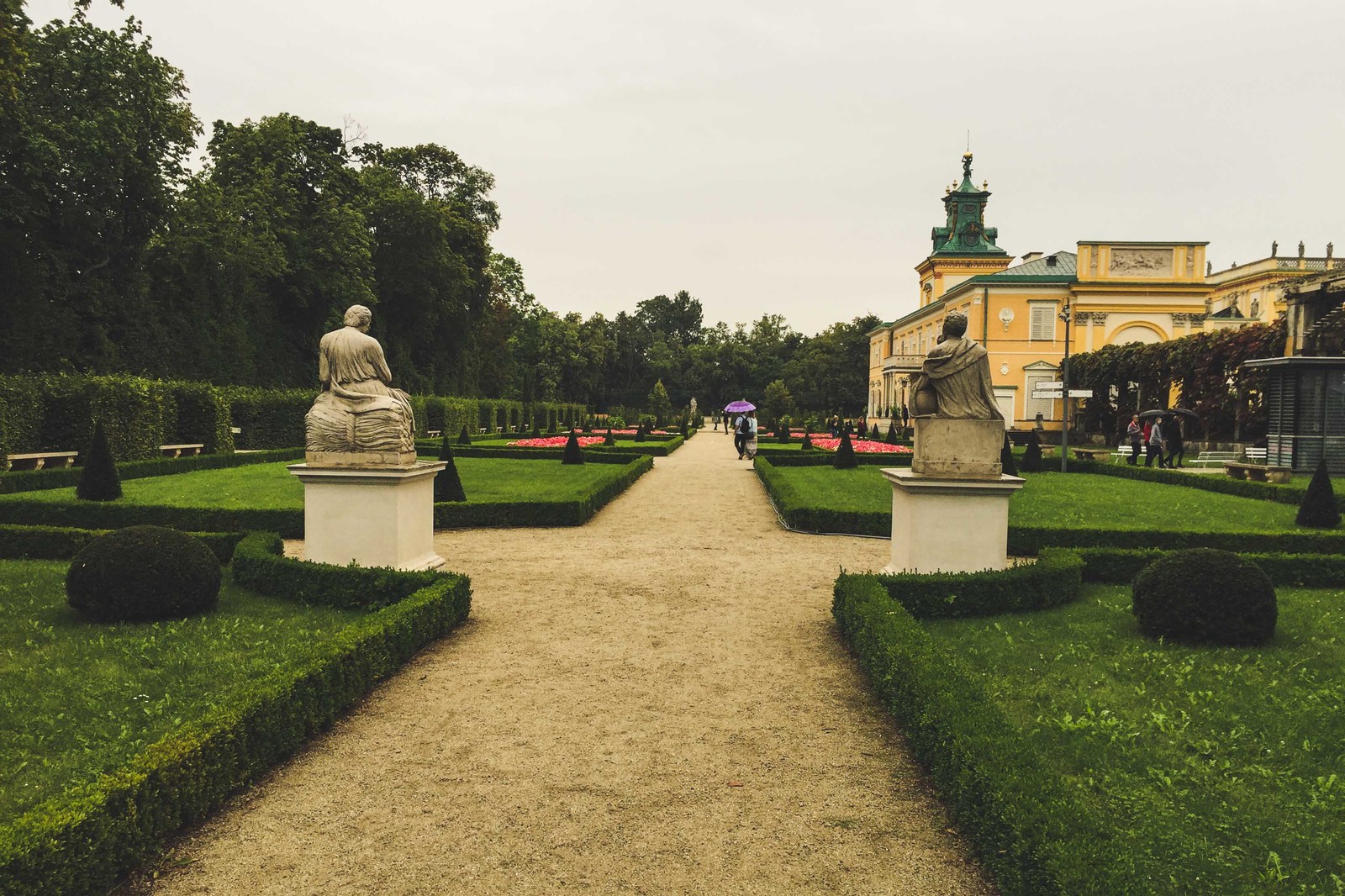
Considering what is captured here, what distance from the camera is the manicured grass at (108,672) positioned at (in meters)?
4.02

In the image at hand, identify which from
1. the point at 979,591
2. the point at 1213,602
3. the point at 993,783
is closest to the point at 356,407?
the point at 979,591

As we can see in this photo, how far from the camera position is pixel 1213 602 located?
6.15 meters

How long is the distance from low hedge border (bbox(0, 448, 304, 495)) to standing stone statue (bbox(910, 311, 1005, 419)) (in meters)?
14.9

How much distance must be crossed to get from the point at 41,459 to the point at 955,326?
67.3ft

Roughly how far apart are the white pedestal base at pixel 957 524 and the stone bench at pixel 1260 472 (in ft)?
46.2

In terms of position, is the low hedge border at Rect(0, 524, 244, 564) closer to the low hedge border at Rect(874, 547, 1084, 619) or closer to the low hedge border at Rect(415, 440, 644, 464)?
the low hedge border at Rect(874, 547, 1084, 619)

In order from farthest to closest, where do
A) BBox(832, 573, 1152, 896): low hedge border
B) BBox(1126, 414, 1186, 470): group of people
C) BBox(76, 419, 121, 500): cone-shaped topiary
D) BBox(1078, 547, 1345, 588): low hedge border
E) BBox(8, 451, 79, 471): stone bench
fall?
BBox(1126, 414, 1186, 470): group of people, BBox(8, 451, 79, 471): stone bench, BBox(76, 419, 121, 500): cone-shaped topiary, BBox(1078, 547, 1345, 588): low hedge border, BBox(832, 573, 1152, 896): low hedge border

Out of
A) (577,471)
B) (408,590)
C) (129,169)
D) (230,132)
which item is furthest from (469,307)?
(408,590)

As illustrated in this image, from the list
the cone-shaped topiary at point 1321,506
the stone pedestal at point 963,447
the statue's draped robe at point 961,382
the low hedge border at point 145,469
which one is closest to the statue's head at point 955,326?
the statue's draped robe at point 961,382

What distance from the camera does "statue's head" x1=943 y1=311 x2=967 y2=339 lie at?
27.1 ft

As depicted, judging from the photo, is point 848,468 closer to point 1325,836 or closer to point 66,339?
point 1325,836

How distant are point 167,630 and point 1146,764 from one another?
659 cm

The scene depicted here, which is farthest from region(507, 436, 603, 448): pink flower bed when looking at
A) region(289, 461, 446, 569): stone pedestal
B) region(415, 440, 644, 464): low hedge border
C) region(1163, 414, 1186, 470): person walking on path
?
region(289, 461, 446, 569): stone pedestal

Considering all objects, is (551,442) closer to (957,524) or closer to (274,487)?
(274,487)
